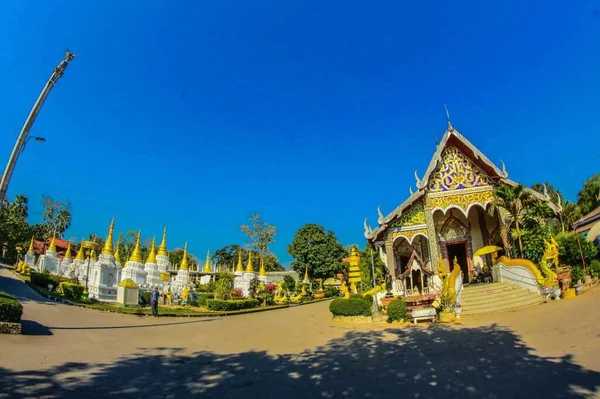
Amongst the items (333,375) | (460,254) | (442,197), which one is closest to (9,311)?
(333,375)

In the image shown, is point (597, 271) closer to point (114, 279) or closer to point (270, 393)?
point (270, 393)

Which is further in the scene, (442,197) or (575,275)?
(442,197)

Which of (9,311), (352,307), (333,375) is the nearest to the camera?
(333,375)

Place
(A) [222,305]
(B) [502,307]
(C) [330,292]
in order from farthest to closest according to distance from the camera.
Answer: (C) [330,292]
(A) [222,305]
(B) [502,307]

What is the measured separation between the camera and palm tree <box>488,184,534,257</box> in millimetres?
16953

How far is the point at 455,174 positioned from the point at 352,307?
31.9ft

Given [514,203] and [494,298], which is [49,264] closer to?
[494,298]

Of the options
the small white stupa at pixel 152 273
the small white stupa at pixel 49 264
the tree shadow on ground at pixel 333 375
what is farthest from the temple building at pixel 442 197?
the small white stupa at pixel 49 264

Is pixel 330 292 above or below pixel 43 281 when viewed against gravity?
below

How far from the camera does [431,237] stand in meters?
17.9

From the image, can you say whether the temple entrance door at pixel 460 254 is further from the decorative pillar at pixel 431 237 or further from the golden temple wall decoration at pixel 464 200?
the decorative pillar at pixel 431 237

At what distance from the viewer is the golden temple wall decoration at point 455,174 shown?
18.6 meters

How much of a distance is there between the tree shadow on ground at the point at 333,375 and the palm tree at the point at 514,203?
33.8ft

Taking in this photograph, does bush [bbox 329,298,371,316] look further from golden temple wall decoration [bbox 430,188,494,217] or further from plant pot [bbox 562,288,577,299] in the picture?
A: plant pot [bbox 562,288,577,299]
